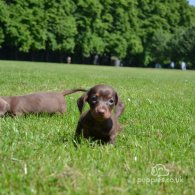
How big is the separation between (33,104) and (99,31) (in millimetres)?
53693

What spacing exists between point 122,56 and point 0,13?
728 inches

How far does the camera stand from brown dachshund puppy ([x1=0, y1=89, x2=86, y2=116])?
699cm

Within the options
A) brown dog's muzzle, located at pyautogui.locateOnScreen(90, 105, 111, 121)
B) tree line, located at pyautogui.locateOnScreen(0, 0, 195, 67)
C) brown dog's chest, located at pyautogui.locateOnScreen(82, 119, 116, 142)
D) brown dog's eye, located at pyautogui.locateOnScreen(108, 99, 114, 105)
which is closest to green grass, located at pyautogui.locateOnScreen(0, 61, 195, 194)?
brown dog's chest, located at pyautogui.locateOnScreen(82, 119, 116, 142)

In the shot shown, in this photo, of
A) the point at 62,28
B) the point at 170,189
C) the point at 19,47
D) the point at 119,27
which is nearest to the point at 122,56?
the point at 119,27

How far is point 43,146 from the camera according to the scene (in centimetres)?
456

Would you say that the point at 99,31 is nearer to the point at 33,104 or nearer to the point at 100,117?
the point at 33,104

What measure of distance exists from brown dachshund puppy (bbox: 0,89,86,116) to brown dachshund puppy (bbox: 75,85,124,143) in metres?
2.23

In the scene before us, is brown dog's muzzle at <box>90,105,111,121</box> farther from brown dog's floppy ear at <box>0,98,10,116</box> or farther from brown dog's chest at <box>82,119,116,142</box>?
brown dog's floppy ear at <box>0,98,10,116</box>

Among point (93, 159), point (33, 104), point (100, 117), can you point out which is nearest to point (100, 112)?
point (100, 117)

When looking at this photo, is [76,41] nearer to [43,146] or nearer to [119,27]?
[119,27]

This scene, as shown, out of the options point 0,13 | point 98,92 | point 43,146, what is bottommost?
point 43,146

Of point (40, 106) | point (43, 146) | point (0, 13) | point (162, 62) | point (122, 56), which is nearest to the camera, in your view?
point (43, 146)

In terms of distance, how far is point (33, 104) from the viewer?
23.7 feet

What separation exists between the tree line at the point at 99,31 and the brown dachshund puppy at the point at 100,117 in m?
47.1
